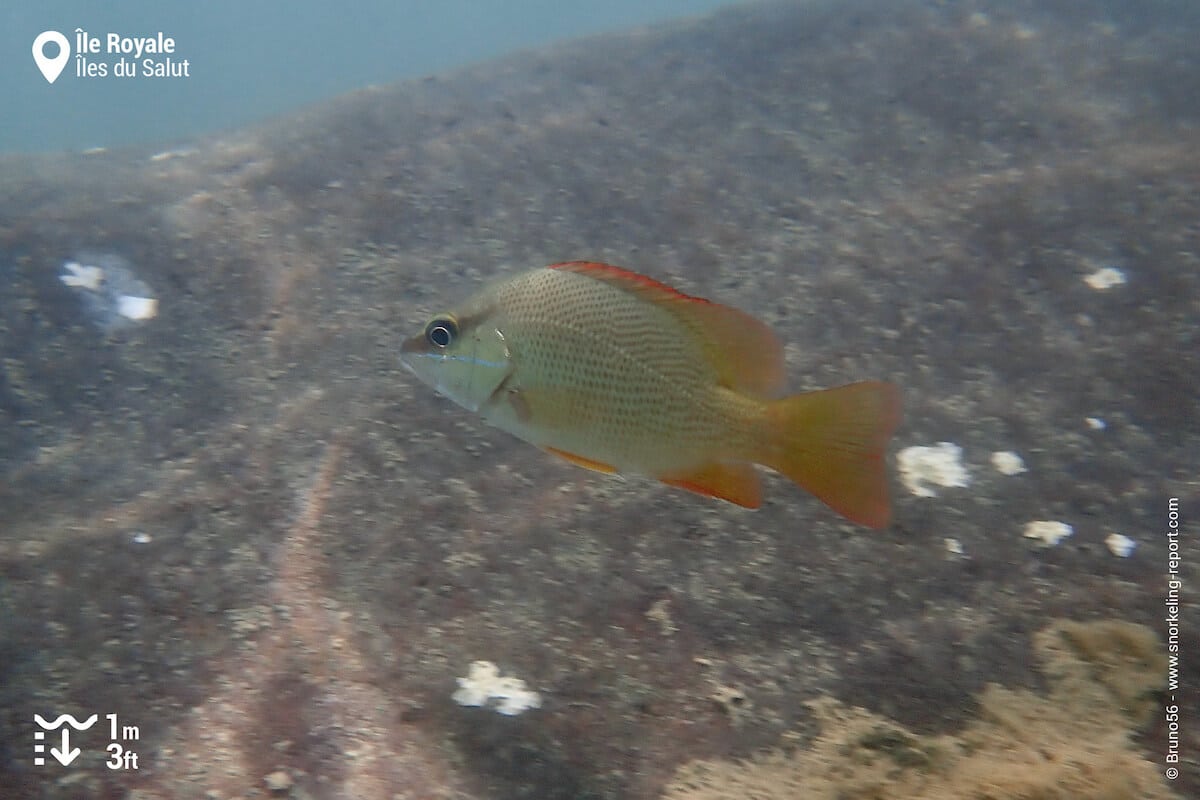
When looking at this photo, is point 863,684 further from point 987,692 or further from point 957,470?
point 957,470

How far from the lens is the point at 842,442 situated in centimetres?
175

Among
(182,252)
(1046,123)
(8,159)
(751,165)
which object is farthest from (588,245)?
(8,159)

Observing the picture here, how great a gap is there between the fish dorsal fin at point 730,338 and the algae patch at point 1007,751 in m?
1.18

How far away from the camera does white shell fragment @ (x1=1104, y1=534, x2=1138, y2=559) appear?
8.57 ft

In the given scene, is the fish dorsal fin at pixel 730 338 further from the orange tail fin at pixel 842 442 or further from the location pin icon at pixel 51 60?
the location pin icon at pixel 51 60

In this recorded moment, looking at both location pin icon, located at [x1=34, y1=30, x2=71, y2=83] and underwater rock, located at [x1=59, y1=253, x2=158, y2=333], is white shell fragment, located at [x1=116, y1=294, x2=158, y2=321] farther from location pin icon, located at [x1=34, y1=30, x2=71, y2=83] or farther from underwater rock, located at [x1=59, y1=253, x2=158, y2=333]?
location pin icon, located at [x1=34, y1=30, x2=71, y2=83]

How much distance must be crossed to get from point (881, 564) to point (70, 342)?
4006mm

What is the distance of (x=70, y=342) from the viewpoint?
134 inches

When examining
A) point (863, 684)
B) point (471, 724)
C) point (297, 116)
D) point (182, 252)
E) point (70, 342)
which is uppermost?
point (297, 116)

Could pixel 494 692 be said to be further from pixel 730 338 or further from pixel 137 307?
pixel 137 307

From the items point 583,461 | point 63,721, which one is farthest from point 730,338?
point 63,721

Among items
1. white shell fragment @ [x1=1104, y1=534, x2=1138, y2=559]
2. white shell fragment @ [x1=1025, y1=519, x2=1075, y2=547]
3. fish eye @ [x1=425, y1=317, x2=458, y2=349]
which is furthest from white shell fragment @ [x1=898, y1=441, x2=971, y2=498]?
fish eye @ [x1=425, y1=317, x2=458, y2=349]

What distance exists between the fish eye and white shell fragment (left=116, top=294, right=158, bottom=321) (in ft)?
8.75

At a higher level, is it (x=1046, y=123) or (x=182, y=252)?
(x=1046, y=123)
